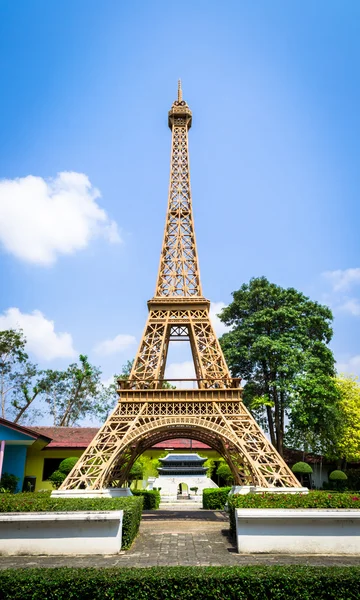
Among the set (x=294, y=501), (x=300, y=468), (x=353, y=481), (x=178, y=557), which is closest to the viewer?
(x=178, y=557)

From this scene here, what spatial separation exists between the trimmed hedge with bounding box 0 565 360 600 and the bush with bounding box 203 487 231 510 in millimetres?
18206

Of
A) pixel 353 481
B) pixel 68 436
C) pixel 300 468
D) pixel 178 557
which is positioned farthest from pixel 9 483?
pixel 353 481

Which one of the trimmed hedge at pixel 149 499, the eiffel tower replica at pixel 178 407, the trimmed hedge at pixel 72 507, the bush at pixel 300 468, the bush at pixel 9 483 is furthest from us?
the bush at pixel 300 468

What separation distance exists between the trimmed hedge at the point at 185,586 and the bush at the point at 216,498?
18206 mm

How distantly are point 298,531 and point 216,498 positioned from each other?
13.4 meters

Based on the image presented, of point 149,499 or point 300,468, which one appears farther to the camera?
point 300,468

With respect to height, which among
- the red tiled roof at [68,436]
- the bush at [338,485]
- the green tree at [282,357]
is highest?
the green tree at [282,357]

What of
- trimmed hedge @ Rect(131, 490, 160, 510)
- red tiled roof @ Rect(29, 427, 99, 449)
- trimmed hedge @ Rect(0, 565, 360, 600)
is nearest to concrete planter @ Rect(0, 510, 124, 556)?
trimmed hedge @ Rect(0, 565, 360, 600)

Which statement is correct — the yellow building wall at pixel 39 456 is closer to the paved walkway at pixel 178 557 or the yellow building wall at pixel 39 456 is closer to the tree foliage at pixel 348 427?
the paved walkway at pixel 178 557

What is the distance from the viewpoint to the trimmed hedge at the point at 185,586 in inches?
237

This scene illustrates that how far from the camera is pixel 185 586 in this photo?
6113mm

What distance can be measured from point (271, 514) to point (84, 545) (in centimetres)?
502

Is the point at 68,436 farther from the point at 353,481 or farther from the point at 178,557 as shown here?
the point at 178,557

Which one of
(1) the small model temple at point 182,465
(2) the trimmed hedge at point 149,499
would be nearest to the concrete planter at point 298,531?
(2) the trimmed hedge at point 149,499
